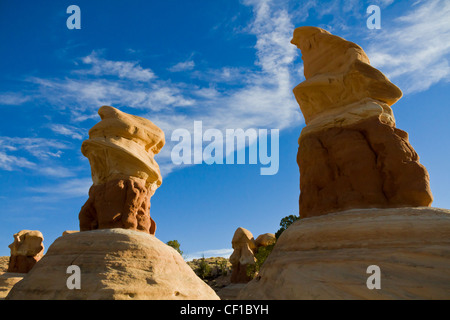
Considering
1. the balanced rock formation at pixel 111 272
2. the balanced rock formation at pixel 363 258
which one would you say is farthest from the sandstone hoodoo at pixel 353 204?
the balanced rock formation at pixel 111 272

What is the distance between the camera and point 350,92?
1009 cm

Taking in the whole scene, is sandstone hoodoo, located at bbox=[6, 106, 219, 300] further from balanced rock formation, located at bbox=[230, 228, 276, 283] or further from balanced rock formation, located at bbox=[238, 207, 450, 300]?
balanced rock formation, located at bbox=[230, 228, 276, 283]

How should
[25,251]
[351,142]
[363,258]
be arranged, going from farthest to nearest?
[25,251] → [351,142] → [363,258]

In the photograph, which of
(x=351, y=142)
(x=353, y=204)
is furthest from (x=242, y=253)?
(x=353, y=204)

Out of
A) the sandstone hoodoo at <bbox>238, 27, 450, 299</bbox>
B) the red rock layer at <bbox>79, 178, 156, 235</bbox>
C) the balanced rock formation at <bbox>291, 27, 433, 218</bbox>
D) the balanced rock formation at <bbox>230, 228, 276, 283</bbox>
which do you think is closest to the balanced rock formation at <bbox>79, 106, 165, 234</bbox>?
the red rock layer at <bbox>79, 178, 156, 235</bbox>

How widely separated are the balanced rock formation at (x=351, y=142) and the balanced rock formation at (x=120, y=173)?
6.10m

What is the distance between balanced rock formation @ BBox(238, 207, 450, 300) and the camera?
6012 mm

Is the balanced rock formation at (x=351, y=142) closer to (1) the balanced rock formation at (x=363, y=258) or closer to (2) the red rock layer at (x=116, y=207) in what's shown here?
(1) the balanced rock formation at (x=363, y=258)

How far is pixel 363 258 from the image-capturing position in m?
6.74

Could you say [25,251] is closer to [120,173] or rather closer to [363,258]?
[120,173]

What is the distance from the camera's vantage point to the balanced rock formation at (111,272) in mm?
9250

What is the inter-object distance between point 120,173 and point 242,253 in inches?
918

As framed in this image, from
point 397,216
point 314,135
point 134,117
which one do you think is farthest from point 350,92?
point 134,117

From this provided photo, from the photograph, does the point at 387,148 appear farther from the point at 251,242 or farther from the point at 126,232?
the point at 251,242
